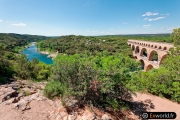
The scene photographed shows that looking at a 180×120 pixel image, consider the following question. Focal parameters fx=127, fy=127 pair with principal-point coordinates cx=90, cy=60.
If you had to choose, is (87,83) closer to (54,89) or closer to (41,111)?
(54,89)

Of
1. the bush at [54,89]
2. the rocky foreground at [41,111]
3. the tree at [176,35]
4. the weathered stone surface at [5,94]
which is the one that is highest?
the tree at [176,35]

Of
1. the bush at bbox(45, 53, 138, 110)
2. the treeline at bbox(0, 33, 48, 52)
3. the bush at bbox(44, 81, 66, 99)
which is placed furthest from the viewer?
the treeline at bbox(0, 33, 48, 52)

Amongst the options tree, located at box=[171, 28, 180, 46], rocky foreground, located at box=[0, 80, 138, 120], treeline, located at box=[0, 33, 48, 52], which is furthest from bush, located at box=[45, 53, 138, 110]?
treeline, located at box=[0, 33, 48, 52]

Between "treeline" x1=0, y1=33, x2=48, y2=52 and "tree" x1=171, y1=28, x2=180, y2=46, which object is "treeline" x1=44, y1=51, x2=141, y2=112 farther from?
"treeline" x1=0, y1=33, x2=48, y2=52

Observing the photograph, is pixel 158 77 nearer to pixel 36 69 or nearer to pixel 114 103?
pixel 114 103

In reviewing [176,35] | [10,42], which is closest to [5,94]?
[176,35]

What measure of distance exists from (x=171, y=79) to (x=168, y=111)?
2.92 metres

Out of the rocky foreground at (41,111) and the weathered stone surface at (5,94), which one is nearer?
the rocky foreground at (41,111)

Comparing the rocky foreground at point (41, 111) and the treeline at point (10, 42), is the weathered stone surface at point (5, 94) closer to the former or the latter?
the rocky foreground at point (41, 111)

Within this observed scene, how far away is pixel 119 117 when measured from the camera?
6.98 meters

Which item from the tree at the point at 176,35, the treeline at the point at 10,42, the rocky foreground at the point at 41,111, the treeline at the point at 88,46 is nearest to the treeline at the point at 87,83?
the rocky foreground at the point at 41,111

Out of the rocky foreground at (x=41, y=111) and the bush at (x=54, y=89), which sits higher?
the bush at (x=54, y=89)

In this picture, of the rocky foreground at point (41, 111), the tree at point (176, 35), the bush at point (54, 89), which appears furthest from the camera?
the tree at point (176, 35)

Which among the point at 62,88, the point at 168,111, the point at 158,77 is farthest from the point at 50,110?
the point at 158,77
